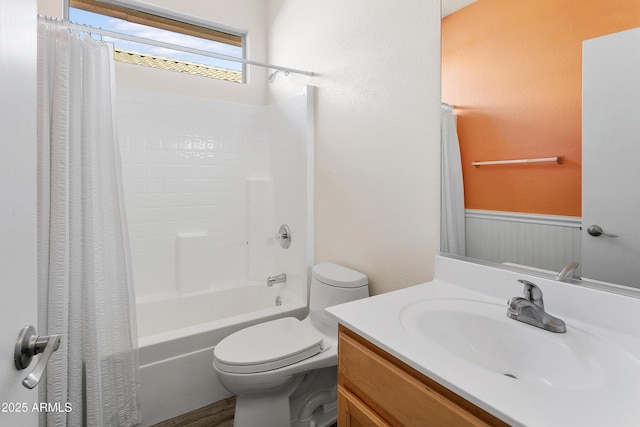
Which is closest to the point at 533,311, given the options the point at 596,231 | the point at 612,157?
the point at 596,231

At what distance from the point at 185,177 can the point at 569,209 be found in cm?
229

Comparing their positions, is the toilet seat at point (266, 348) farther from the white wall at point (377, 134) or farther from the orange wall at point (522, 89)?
the orange wall at point (522, 89)

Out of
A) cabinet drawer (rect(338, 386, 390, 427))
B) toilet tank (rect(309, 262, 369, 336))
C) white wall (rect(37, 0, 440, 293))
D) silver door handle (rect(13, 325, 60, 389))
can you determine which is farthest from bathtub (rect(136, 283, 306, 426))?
silver door handle (rect(13, 325, 60, 389))

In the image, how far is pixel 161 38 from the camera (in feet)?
8.04

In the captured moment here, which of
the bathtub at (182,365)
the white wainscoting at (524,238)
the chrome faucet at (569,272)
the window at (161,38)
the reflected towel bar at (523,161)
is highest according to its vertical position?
the window at (161,38)

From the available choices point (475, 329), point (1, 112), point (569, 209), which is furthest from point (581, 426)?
point (1, 112)

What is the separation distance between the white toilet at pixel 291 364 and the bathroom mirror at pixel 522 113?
0.73 metres

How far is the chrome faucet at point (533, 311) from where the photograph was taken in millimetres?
843

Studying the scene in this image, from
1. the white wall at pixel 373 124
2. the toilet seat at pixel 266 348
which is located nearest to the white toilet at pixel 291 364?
the toilet seat at pixel 266 348

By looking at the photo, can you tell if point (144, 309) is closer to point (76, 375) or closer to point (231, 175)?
point (76, 375)

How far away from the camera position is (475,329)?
0.96 meters

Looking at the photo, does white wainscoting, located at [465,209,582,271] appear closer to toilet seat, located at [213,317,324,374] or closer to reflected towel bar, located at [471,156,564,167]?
reflected towel bar, located at [471,156,564,167]

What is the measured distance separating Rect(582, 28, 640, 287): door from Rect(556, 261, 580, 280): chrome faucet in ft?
0.07

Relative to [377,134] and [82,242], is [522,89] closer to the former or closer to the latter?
[377,134]
